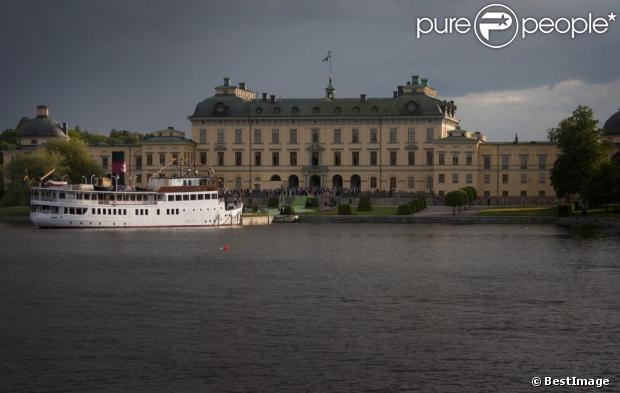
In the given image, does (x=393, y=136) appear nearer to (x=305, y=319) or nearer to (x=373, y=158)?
(x=373, y=158)

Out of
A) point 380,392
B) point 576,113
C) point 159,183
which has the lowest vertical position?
point 380,392

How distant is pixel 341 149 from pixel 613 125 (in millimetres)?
36576

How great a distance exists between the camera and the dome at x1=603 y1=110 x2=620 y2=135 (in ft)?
470

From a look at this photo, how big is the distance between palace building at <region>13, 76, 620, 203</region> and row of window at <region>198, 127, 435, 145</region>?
134mm

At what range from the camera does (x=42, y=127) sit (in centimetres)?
15412

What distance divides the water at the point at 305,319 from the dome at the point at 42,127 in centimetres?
8416

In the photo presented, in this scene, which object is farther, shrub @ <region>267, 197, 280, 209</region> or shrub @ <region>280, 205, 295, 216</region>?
shrub @ <region>267, 197, 280, 209</region>

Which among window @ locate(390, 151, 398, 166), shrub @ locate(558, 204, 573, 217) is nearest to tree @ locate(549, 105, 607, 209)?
shrub @ locate(558, 204, 573, 217)

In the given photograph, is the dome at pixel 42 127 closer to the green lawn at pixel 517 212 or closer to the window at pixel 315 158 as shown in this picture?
the window at pixel 315 158

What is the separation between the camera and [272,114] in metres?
147

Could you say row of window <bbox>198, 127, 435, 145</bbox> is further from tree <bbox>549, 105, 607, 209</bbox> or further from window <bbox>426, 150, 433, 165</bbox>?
tree <bbox>549, 105, 607, 209</bbox>

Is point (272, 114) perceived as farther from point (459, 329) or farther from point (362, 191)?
point (459, 329)

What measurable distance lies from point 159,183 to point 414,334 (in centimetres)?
7277

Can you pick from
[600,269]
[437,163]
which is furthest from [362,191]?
[600,269]
